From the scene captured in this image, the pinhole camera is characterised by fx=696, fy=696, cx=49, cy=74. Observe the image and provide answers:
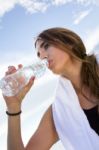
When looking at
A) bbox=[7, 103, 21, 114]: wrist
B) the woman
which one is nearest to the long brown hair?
the woman

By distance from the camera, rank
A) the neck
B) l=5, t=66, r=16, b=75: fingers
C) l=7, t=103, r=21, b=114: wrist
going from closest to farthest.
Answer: l=5, t=66, r=16, b=75: fingers < l=7, t=103, r=21, b=114: wrist < the neck

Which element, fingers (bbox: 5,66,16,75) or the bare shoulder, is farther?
the bare shoulder

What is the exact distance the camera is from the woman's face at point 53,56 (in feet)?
17.9

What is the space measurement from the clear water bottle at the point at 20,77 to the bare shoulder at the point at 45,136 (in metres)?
0.41

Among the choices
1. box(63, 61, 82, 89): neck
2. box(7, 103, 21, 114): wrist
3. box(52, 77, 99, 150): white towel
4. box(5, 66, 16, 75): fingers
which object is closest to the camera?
box(5, 66, 16, 75): fingers

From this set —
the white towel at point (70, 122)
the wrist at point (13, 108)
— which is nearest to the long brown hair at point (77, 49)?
the white towel at point (70, 122)

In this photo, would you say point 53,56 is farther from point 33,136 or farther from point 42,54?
point 33,136

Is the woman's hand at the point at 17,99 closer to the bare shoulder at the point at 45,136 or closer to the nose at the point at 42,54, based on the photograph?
the nose at the point at 42,54

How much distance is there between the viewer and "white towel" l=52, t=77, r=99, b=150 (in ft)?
18.1

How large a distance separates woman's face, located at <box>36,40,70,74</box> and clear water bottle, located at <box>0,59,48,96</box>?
0.05 m

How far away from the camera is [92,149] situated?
5.50 metres

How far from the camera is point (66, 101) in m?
5.68

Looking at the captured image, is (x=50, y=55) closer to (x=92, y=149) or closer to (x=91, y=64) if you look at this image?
(x=91, y=64)

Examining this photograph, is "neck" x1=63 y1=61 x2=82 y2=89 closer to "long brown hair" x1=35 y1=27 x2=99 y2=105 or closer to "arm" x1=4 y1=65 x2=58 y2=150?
"long brown hair" x1=35 y1=27 x2=99 y2=105
